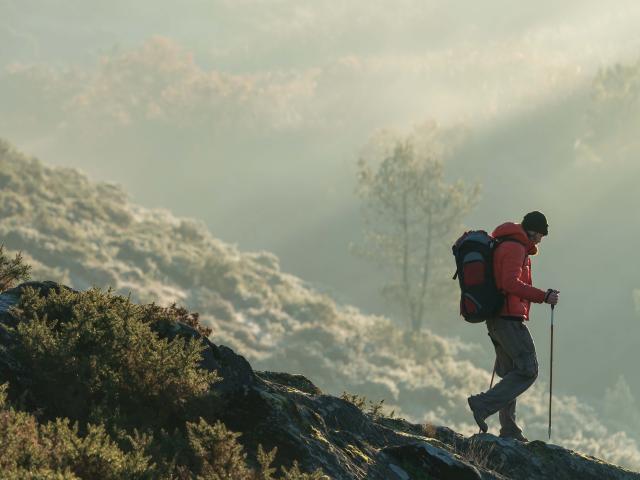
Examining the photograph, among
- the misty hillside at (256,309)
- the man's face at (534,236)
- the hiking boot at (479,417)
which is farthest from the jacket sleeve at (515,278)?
the misty hillside at (256,309)

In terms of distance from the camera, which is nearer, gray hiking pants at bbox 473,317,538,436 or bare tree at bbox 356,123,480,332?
gray hiking pants at bbox 473,317,538,436

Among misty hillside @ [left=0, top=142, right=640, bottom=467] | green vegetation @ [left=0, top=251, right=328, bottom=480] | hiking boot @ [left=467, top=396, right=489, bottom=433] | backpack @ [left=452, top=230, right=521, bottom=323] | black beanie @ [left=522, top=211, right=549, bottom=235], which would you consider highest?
misty hillside @ [left=0, top=142, right=640, bottom=467]

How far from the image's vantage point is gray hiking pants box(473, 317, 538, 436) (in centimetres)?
883

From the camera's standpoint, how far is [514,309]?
28.8ft

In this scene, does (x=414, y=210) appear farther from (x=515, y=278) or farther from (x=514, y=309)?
(x=515, y=278)

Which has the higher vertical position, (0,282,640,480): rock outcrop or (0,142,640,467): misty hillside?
(0,142,640,467): misty hillside

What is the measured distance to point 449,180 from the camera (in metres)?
92.4

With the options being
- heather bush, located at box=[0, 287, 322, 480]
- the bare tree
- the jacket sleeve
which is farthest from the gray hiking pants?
the bare tree

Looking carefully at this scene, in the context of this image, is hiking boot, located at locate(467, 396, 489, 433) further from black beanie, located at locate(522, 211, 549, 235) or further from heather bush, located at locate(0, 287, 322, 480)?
heather bush, located at locate(0, 287, 322, 480)

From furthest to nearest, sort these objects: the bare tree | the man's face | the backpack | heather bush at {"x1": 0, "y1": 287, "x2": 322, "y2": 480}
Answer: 1. the bare tree
2. the man's face
3. the backpack
4. heather bush at {"x1": 0, "y1": 287, "x2": 322, "y2": 480}

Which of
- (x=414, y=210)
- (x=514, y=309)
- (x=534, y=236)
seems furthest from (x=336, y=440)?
(x=414, y=210)

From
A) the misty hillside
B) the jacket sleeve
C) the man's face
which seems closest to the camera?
the jacket sleeve

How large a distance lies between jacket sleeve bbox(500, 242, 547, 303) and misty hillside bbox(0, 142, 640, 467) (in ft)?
106

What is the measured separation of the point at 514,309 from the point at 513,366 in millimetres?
762
